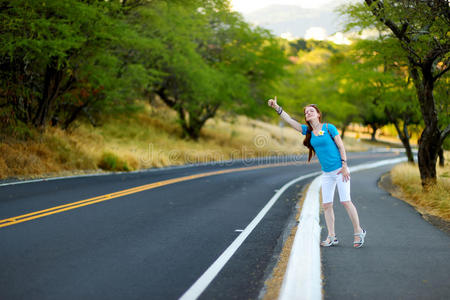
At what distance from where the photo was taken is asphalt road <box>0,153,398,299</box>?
14.1 ft

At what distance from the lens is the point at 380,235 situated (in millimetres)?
6684

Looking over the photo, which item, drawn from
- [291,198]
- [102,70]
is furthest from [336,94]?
[291,198]

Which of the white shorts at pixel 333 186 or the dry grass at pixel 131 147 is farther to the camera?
the dry grass at pixel 131 147

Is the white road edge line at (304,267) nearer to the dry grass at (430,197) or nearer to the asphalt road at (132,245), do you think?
the asphalt road at (132,245)

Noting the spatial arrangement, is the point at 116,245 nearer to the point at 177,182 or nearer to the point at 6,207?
the point at 6,207

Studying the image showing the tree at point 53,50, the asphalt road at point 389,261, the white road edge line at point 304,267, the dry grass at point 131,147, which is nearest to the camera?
the white road edge line at point 304,267

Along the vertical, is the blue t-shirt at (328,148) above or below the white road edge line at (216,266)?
above

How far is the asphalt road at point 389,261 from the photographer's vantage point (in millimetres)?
4168

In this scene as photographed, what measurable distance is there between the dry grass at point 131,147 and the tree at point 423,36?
10647 mm

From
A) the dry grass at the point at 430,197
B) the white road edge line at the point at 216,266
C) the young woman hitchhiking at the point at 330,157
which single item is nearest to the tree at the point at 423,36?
the dry grass at the point at 430,197

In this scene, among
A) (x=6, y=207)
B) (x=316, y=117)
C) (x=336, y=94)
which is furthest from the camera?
(x=336, y=94)

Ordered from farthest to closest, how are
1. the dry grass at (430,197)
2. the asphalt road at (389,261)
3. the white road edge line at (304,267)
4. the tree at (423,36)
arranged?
the tree at (423,36), the dry grass at (430,197), the asphalt road at (389,261), the white road edge line at (304,267)

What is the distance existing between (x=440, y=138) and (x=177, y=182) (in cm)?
781

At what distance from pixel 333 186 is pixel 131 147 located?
18652mm
